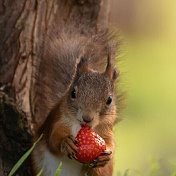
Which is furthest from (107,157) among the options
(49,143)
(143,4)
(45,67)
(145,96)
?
(143,4)

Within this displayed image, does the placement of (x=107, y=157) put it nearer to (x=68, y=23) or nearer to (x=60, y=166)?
(x=60, y=166)

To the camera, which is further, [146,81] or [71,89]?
[146,81]

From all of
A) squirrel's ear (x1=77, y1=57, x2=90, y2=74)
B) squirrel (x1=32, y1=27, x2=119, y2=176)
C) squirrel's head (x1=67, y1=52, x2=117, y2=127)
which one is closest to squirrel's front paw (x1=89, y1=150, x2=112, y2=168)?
squirrel (x1=32, y1=27, x2=119, y2=176)

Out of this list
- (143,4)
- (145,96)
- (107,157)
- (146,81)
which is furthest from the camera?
(143,4)

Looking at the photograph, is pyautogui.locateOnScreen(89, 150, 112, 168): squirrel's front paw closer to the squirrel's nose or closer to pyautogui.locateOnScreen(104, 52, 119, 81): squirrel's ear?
the squirrel's nose

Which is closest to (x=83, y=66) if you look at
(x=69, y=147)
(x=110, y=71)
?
(x=110, y=71)

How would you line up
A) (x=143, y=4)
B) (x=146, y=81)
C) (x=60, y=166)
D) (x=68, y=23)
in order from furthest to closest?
(x=143, y=4) → (x=146, y=81) → (x=68, y=23) → (x=60, y=166)

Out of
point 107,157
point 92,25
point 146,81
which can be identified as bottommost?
point 146,81
